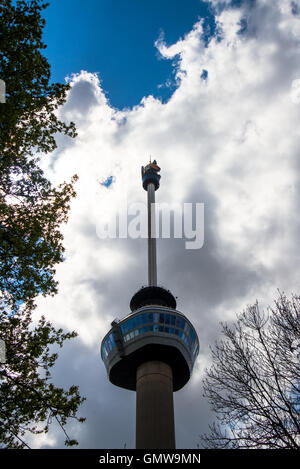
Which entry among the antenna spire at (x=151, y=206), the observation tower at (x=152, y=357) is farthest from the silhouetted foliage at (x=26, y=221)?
the antenna spire at (x=151, y=206)

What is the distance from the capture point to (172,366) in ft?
193

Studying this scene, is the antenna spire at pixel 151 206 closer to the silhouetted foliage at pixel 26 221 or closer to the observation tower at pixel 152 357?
the observation tower at pixel 152 357

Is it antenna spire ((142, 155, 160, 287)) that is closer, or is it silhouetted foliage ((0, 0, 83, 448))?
silhouetted foliage ((0, 0, 83, 448))

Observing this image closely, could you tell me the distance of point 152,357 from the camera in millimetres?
55719

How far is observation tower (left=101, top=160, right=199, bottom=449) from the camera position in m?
47.8

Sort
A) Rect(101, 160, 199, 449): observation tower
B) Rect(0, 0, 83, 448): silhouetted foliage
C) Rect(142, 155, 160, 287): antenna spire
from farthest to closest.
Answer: Rect(142, 155, 160, 287): antenna spire
Rect(101, 160, 199, 449): observation tower
Rect(0, 0, 83, 448): silhouetted foliage

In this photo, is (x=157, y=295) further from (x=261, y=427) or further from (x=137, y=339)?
(x=261, y=427)

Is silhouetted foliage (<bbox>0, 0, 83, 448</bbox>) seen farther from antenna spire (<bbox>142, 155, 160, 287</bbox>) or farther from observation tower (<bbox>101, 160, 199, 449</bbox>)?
antenna spire (<bbox>142, 155, 160, 287</bbox>)

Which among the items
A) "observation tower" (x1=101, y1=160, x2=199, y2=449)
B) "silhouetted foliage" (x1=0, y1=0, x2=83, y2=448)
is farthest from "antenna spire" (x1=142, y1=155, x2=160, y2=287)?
"silhouetted foliage" (x1=0, y1=0, x2=83, y2=448)

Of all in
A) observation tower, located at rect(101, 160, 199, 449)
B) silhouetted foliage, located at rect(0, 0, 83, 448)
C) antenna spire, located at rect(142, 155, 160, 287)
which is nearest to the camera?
silhouetted foliage, located at rect(0, 0, 83, 448)

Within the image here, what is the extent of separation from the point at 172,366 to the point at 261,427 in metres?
49.0

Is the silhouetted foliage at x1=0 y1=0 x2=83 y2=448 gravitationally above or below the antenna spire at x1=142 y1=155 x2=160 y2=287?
below

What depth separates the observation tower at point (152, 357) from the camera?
157 feet
